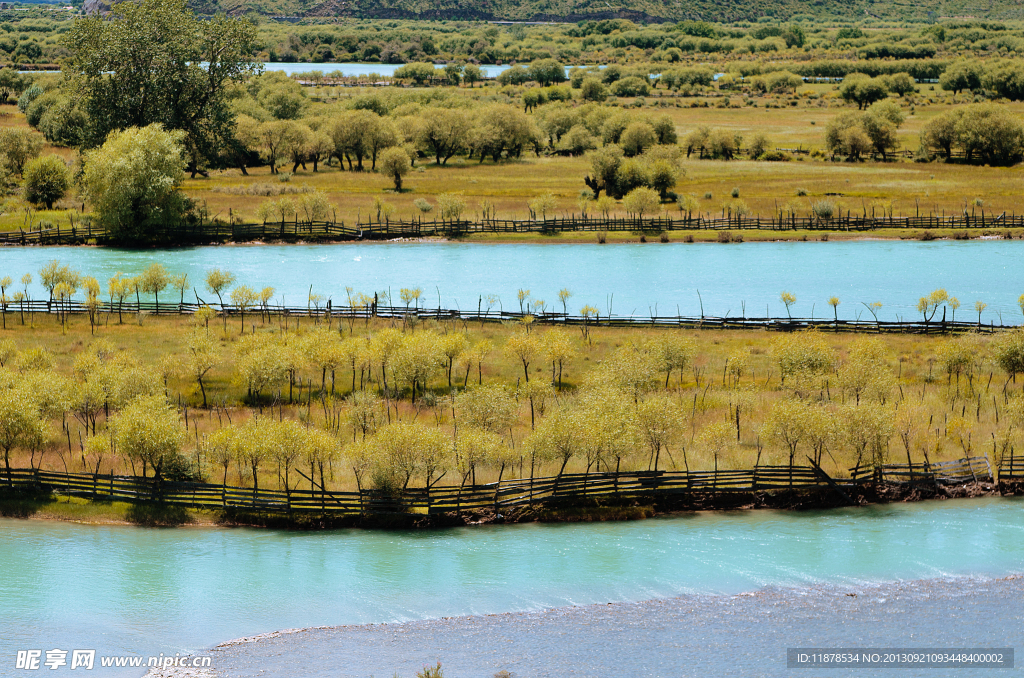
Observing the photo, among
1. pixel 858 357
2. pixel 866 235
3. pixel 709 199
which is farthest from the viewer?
pixel 709 199

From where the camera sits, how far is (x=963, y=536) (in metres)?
36.7

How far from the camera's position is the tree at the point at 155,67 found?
92938 mm

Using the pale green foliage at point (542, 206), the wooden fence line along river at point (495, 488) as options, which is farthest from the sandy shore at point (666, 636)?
the pale green foliage at point (542, 206)

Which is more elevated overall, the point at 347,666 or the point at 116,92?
the point at 116,92

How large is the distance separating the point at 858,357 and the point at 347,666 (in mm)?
29886

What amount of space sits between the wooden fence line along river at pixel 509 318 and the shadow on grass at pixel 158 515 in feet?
76.3

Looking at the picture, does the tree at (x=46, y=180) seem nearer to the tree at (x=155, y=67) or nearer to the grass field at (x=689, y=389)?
the tree at (x=155, y=67)

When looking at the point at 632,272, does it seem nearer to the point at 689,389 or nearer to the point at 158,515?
the point at 689,389

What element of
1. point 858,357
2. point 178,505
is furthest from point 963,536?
point 178,505

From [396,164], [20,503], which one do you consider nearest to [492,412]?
[20,503]

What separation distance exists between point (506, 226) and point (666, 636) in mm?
63143

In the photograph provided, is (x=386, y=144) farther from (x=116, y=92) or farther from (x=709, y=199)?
(x=709, y=199)

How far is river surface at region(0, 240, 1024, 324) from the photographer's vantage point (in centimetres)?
6712

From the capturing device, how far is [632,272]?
3044 inches
